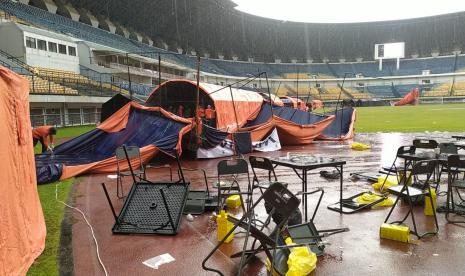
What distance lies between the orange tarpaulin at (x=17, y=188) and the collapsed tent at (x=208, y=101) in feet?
29.1

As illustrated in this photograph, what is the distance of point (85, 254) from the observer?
14.2 feet

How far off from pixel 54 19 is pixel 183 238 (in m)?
36.3

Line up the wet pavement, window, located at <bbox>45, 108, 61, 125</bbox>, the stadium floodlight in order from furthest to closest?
the stadium floodlight < window, located at <bbox>45, 108, 61, 125</bbox> < the wet pavement

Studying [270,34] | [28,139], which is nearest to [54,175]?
[28,139]

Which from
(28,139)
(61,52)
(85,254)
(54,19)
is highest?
(54,19)

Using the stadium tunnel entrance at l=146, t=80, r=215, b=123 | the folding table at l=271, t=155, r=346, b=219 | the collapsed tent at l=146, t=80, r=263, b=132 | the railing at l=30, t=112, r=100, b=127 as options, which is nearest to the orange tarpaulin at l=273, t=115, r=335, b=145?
the collapsed tent at l=146, t=80, r=263, b=132

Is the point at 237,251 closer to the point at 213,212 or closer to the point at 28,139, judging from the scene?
the point at 213,212

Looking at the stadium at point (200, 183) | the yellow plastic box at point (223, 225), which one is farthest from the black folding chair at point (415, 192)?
the yellow plastic box at point (223, 225)

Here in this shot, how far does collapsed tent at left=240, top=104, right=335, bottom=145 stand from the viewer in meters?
13.5

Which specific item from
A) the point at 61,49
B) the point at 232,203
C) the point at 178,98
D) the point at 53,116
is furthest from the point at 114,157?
the point at 61,49

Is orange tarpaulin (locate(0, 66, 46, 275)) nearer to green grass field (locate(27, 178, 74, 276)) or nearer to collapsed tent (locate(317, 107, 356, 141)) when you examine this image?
green grass field (locate(27, 178, 74, 276))

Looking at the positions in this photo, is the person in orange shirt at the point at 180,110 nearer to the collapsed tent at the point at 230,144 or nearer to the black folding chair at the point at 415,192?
the collapsed tent at the point at 230,144

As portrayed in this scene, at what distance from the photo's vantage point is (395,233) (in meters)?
4.48

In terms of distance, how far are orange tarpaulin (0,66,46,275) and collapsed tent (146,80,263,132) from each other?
29.1 ft
